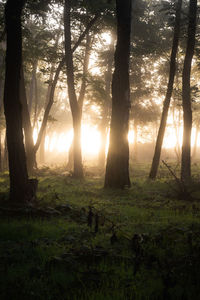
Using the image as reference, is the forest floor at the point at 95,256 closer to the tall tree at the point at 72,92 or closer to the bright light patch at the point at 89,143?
the tall tree at the point at 72,92

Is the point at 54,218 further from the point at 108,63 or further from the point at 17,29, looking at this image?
the point at 108,63

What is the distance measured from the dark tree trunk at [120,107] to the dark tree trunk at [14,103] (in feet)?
16.6

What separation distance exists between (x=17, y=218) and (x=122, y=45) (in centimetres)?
910

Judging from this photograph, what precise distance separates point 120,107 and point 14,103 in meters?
5.55

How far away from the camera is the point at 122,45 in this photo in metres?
11.8

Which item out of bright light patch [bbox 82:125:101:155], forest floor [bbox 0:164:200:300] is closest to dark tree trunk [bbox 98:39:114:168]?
forest floor [bbox 0:164:200:300]

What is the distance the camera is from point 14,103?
7.63m

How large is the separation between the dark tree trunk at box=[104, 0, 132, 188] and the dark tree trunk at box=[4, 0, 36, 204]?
5052mm

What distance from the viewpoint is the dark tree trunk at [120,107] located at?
38.5ft

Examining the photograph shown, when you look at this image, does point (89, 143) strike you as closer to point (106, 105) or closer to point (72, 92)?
point (106, 105)

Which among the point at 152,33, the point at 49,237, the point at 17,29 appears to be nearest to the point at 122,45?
the point at 17,29

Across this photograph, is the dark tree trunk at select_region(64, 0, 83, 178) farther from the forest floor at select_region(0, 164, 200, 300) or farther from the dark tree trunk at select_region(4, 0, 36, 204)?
the forest floor at select_region(0, 164, 200, 300)

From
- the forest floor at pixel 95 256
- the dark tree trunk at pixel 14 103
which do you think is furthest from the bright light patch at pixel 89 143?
the forest floor at pixel 95 256

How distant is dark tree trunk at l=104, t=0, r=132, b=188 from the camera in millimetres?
11727
